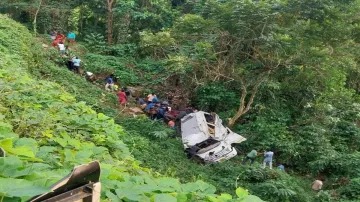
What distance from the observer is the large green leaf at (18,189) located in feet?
4.40

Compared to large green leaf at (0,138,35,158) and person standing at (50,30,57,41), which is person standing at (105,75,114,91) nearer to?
person standing at (50,30,57,41)

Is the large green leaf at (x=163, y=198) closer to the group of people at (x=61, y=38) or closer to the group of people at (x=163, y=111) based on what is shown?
the group of people at (x=163, y=111)

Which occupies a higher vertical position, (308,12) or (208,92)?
(308,12)

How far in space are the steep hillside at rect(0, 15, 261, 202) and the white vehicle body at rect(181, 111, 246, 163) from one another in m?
6.07

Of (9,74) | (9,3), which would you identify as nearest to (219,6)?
(9,74)

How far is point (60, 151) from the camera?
289cm

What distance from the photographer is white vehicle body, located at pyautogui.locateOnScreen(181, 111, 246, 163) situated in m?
10.7

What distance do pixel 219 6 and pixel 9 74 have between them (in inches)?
378

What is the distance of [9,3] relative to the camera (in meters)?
20.9

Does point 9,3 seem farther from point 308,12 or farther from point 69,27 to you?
point 308,12

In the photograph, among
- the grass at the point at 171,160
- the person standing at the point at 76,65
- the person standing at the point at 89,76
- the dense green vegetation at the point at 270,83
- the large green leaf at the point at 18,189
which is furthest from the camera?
the person standing at the point at 89,76

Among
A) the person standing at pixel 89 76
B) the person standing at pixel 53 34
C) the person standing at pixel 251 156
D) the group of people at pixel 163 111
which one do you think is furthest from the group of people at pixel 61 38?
the person standing at pixel 251 156

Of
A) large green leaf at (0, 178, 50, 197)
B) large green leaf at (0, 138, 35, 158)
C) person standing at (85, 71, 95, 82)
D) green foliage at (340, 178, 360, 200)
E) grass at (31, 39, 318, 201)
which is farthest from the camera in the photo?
person standing at (85, 71, 95, 82)

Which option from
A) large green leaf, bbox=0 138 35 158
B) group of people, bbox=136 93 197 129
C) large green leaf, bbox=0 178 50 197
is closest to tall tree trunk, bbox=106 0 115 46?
group of people, bbox=136 93 197 129
